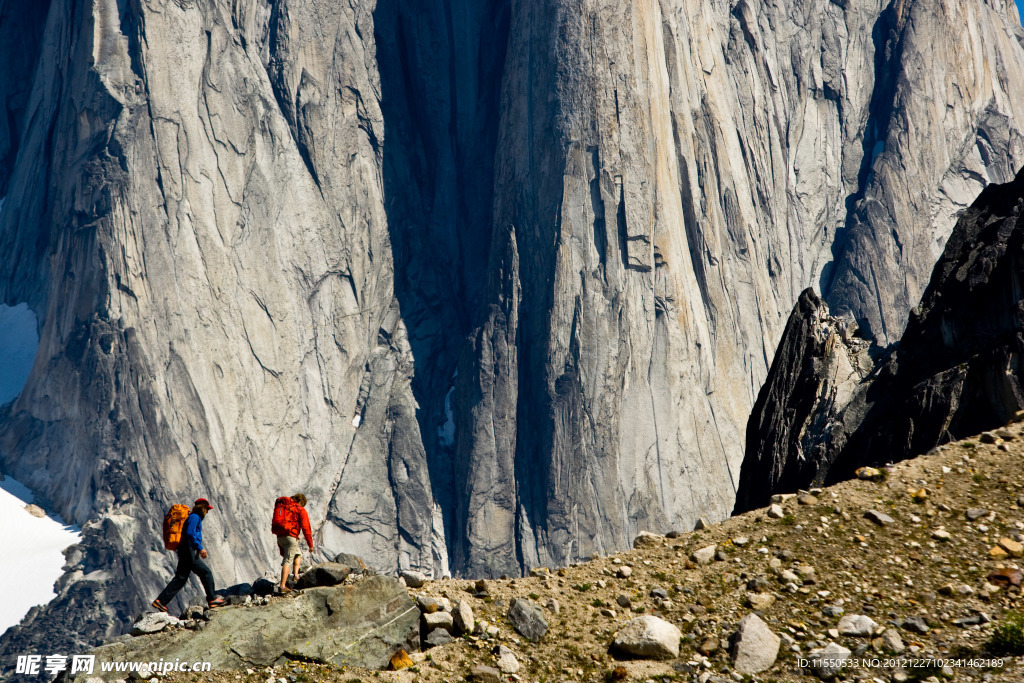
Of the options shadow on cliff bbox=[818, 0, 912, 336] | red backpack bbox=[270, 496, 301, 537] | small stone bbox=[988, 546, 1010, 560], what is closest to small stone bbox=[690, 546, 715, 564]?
small stone bbox=[988, 546, 1010, 560]

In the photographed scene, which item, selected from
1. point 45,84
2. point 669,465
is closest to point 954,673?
point 669,465

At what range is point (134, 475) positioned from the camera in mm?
83938

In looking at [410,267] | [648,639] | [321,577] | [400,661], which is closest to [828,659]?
[648,639]

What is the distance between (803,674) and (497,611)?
472 cm

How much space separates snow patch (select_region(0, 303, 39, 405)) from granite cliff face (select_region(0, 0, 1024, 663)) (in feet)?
9.74

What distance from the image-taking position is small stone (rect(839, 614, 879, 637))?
43.9ft

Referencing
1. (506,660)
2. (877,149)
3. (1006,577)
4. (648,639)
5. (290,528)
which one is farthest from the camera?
(877,149)

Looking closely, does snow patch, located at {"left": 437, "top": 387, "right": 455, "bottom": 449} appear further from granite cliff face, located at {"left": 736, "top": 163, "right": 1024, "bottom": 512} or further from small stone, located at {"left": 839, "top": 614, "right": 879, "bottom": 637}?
small stone, located at {"left": 839, "top": 614, "right": 879, "bottom": 637}

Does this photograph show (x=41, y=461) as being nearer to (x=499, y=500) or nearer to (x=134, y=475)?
(x=134, y=475)

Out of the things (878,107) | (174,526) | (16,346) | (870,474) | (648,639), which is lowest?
(648,639)

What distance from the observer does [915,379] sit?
98.9 ft

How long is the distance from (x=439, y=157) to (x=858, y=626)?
9806 cm

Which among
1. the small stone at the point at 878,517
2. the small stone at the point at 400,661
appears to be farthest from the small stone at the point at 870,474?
the small stone at the point at 400,661

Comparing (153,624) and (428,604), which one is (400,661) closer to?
(428,604)
